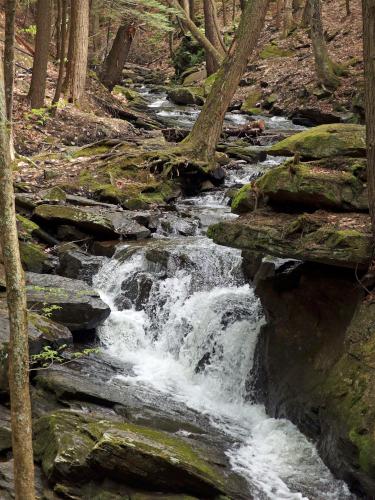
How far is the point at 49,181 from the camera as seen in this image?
12953 mm

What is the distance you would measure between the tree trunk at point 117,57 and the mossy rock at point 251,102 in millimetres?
5111

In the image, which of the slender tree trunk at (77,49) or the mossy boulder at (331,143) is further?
the slender tree trunk at (77,49)

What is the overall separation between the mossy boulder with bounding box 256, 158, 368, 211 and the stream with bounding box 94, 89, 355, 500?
6.52 ft

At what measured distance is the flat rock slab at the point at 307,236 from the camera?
5734mm

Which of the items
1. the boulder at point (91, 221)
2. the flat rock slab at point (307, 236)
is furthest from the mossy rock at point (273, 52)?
the flat rock slab at point (307, 236)

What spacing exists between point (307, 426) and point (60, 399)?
2.67 metres

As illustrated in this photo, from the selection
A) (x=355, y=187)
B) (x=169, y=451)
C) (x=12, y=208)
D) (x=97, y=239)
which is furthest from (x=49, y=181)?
(x=12, y=208)

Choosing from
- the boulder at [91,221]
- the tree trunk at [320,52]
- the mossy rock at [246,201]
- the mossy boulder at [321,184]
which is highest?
the tree trunk at [320,52]

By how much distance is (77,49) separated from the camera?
1734 cm

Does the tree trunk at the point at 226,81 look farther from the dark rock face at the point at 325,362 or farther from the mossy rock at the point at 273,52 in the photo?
the mossy rock at the point at 273,52

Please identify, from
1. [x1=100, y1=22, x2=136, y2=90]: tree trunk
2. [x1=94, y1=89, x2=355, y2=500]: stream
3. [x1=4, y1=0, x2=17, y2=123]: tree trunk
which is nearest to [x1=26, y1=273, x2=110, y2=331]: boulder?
[x1=94, y1=89, x2=355, y2=500]: stream

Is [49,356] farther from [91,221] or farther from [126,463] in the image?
[91,221]

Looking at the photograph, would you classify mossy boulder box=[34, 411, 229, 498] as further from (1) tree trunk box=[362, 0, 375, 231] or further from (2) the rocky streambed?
(1) tree trunk box=[362, 0, 375, 231]

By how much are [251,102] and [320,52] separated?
153 inches
